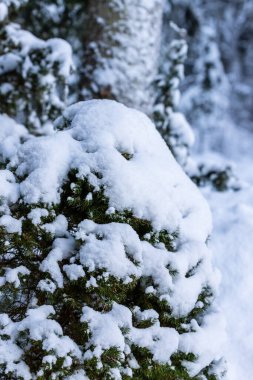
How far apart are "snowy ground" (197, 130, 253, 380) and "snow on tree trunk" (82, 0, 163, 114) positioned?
4.52 ft

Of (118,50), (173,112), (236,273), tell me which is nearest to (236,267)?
(236,273)

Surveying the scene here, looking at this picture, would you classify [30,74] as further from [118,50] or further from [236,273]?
[236,273]

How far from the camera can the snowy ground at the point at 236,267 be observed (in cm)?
290

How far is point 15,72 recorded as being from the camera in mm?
4066

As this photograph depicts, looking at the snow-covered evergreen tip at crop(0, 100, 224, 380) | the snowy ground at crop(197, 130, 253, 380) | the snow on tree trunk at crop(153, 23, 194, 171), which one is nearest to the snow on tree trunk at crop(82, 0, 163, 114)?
the snow on tree trunk at crop(153, 23, 194, 171)

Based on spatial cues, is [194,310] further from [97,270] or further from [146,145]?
[146,145]

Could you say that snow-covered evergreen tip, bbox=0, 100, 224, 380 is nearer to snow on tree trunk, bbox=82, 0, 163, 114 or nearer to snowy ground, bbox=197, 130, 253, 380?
snowy ground, bbox=197, 130, 253, 380

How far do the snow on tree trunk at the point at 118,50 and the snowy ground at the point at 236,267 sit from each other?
4.52ft

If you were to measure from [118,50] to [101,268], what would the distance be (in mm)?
3126

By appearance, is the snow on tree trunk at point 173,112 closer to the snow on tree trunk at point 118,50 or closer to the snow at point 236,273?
the snow on tree trunk at point 118,50

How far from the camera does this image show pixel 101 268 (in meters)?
1.93

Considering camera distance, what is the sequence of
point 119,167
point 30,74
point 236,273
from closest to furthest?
point 119,167 → point 236,273 → point 30,74

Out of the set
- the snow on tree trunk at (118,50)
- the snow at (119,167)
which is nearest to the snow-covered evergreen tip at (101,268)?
the snow at (119,167)

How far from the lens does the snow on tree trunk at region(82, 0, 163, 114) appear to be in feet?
15.0
